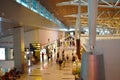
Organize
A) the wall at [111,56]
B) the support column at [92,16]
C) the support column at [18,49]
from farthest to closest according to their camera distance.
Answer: the support column at [18,49] < the wall at [111,56] < the support column at [92,16]

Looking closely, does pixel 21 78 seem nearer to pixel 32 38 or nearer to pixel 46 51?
pixel 32 38

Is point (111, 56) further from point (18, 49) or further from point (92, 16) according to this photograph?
point (18, 49)

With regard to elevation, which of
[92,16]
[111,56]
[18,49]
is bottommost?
[111,56]

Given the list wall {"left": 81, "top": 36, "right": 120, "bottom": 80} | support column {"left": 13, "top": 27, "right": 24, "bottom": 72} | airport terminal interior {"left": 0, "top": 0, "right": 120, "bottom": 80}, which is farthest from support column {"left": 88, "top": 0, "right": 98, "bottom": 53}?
support column {"left": 13, "top": 27, "right": 24, "bottom": 72}

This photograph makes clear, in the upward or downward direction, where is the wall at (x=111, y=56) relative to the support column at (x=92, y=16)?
downward

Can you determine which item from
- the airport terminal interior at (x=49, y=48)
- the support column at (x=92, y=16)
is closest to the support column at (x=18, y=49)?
the airport terminal interior at (x=49, y=48)

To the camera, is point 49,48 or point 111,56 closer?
point 111,56

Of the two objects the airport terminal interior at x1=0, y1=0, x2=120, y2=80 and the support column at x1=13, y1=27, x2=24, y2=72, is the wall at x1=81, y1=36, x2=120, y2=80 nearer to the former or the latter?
the airport terminal interior at x1=0, y1=0, x2=120, y2=80

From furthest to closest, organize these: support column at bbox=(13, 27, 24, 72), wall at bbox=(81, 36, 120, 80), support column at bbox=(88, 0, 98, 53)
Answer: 1. support column at bbox=(13, 27, 24, 72)
2. wall at bbox=(81, 36, 120, 80)
3. support column at bbox=(88, 0, 98, 53)

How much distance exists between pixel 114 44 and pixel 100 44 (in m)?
0.66

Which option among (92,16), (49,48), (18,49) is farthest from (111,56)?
(49,48)

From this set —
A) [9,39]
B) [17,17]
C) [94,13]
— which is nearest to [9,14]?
[17,17]

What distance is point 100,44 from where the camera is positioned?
9.65 metres

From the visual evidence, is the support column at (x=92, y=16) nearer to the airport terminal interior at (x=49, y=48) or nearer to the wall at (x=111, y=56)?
the airport terminal interior at (x=49, y=48)
